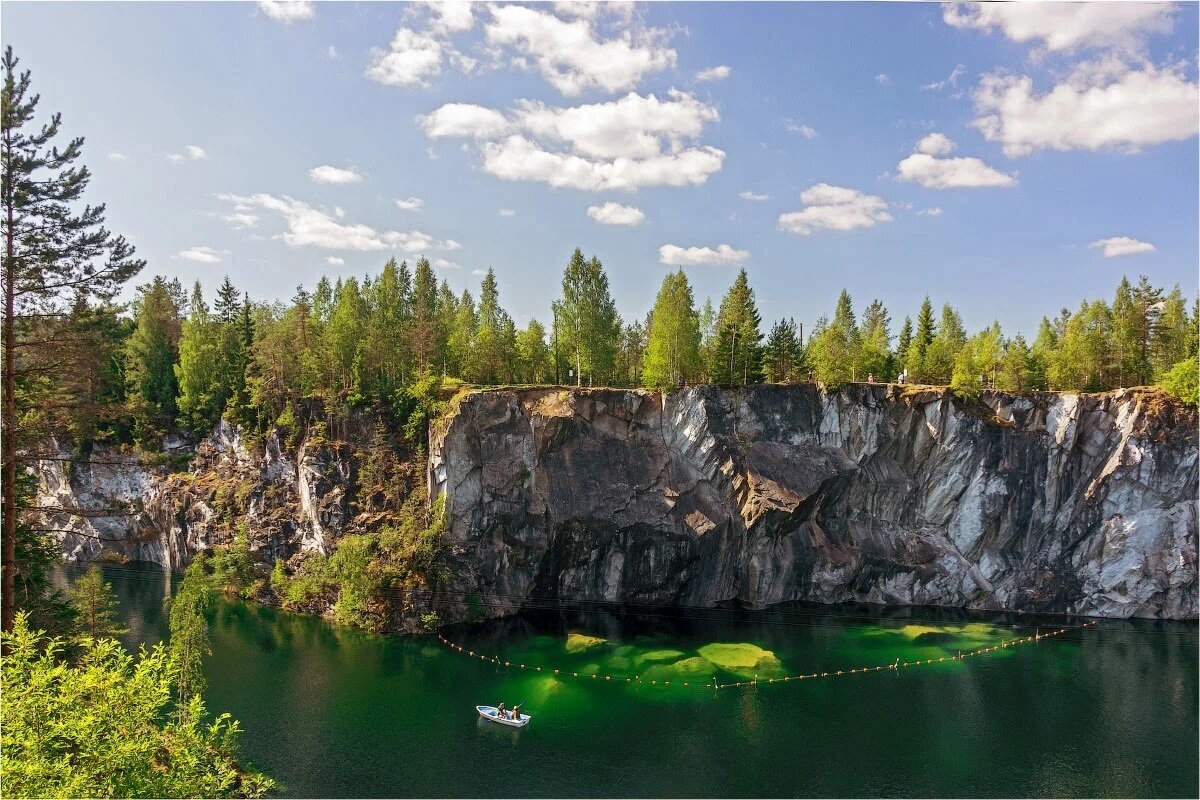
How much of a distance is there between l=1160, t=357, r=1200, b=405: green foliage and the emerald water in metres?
17.2

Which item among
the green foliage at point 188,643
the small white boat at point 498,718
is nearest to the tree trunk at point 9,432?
the green foliage at point 188,643

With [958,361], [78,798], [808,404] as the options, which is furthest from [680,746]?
[958,361]

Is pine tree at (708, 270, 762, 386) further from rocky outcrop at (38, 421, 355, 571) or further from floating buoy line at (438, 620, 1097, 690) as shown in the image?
rocky outcrop at (38, 421, 355, 571)

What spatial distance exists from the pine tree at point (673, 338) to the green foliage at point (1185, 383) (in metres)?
35.8

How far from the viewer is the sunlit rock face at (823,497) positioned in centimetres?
4925

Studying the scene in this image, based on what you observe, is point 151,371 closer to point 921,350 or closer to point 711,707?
point 711,707

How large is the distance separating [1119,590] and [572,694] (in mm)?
43895

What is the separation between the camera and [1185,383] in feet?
161

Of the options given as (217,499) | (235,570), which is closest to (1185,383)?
(235,570)

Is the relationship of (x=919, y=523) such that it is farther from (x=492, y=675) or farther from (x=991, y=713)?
(x=492, y=675)

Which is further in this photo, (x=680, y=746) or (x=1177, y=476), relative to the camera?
(x=1177, y=476)

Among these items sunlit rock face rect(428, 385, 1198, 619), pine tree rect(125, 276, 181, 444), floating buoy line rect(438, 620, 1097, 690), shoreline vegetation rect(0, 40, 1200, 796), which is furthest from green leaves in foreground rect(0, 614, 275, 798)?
pine tree rect(125, 276, 181, 444)

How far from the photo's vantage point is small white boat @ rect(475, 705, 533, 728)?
32625mm

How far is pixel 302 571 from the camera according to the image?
2024 inches
